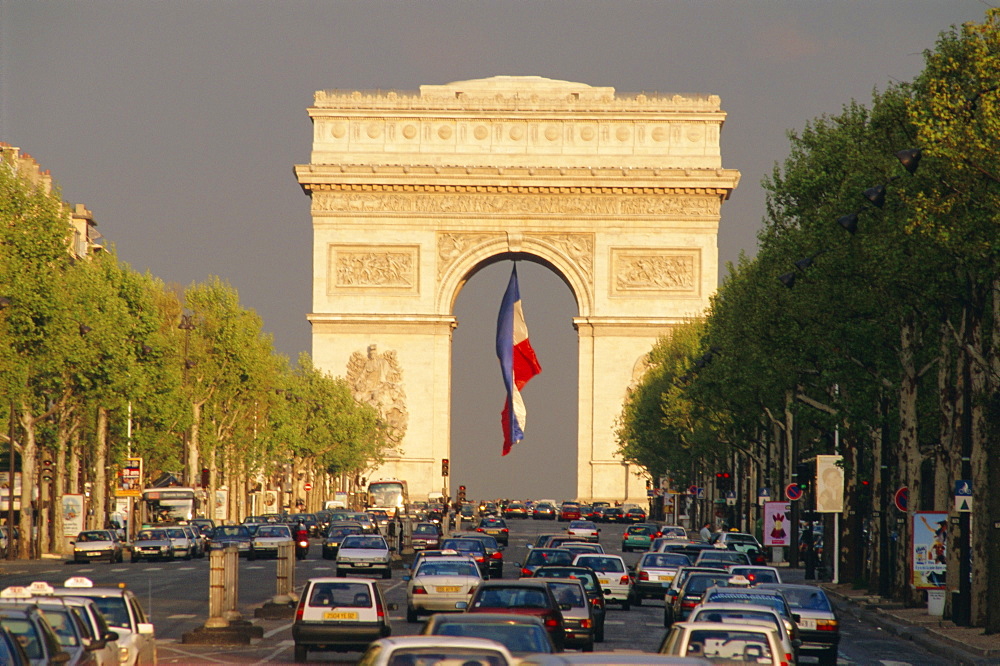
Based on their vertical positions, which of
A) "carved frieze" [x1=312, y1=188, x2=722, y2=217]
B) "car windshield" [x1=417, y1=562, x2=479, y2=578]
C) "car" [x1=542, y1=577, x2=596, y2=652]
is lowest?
"car" [x1=542, y1=577, x2=596, y2=652]

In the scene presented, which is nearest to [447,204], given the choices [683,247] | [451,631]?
[683,247]

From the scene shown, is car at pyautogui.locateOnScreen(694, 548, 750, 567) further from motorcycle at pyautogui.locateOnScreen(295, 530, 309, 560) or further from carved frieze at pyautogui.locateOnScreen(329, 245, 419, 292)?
carved frieze at pyautogui.locateOnScreen(329, 245, 419, 292)

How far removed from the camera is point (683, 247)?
367 ft

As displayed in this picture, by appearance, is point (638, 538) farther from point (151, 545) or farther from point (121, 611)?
point (121, 611)

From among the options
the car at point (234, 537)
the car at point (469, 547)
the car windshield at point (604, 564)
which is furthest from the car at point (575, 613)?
the car at point (234, 537)

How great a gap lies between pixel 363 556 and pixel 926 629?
20431mm

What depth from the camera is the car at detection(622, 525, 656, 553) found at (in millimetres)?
74688

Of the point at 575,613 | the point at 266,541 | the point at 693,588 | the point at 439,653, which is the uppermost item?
the point at 439,653

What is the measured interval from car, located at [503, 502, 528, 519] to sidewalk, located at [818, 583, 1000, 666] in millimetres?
86447

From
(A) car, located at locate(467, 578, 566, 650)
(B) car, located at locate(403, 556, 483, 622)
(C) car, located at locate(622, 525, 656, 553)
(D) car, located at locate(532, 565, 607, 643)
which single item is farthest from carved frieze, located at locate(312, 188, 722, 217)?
(A) car, located at locate(467, 578, 566, 650)

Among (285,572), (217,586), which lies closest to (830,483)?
(285,572)

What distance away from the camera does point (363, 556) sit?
52062mm

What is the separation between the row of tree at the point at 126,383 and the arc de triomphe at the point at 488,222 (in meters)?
3.76

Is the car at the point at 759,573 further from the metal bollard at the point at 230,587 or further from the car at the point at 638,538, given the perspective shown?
the car at the point at 638,538
